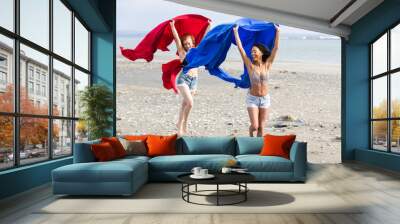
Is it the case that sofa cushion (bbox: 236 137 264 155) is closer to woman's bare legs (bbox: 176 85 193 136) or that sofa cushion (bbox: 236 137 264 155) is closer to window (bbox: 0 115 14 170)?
woman's bare legs (bbox: 176 85 193 136)

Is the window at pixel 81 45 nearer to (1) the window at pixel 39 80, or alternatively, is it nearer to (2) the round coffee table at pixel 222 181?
(1) the window at pixel 39 80

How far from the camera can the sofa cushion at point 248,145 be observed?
7.14 m

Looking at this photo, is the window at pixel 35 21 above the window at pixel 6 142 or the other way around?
above

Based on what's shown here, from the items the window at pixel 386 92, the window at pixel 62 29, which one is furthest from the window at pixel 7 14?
the window at pixel 386 92

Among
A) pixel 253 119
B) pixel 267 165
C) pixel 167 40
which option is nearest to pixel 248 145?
pixel 267 165

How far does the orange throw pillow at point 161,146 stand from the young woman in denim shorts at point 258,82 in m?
2.88

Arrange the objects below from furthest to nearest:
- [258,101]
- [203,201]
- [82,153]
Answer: [258,101] < [82,153] < [203,201]

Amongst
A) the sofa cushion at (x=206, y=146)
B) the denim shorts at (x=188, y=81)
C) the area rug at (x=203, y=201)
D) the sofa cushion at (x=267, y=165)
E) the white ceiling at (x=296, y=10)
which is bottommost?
the area rug at (x=203, y=201)

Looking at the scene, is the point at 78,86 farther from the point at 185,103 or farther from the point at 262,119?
the point at 262,119

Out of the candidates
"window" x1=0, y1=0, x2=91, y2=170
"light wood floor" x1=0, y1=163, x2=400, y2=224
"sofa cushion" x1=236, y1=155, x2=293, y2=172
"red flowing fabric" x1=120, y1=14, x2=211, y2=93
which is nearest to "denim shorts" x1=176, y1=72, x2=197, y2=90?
"red flowing fabric" x1=120, y1=14, x2=211, y2=93

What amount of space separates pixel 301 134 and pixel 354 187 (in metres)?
4.76

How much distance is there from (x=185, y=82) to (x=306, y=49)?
3.76m

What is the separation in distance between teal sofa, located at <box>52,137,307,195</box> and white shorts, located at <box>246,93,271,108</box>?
223 cm

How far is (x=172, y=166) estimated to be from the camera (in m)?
6.27
